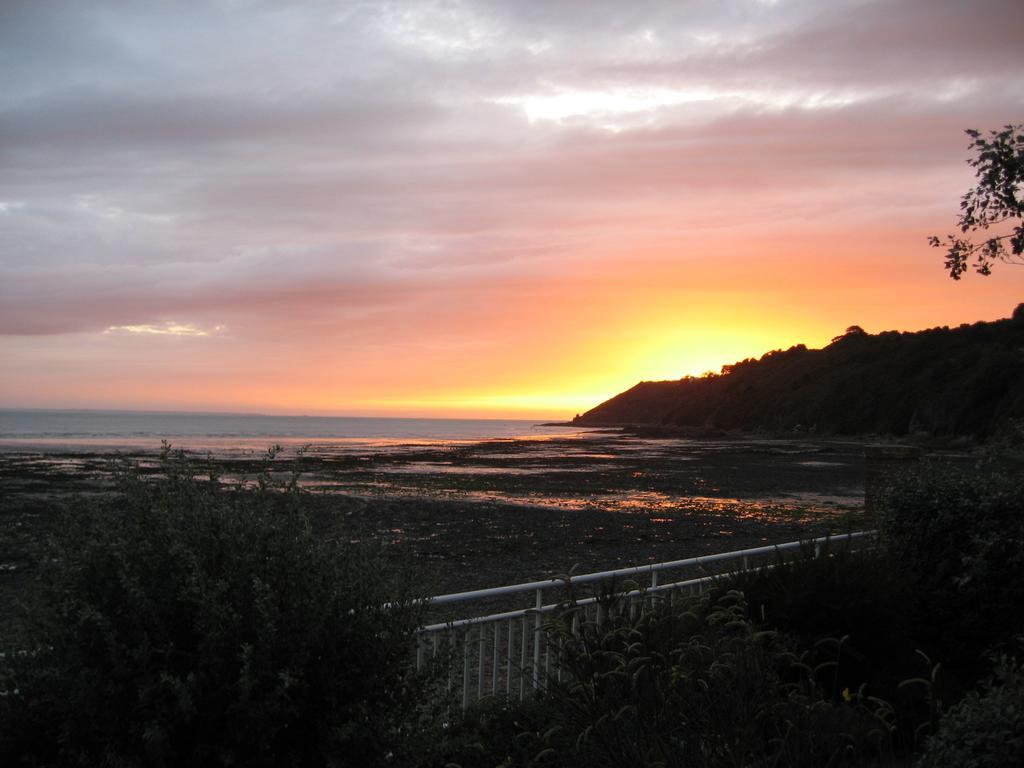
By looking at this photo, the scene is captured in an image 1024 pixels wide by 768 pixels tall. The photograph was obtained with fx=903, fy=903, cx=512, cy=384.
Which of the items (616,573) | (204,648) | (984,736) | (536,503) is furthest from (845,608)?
(536,503)

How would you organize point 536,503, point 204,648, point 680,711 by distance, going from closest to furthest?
1. point 204,648
2. point 680,711
3. point 536,503

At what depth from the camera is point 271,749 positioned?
11.1 feet

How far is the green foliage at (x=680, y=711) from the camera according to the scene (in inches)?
153

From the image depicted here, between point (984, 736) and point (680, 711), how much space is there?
1.28 metres

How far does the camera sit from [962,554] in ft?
23.6

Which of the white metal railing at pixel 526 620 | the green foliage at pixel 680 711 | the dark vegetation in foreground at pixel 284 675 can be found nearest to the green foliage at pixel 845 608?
the white metal railing at pixel 526 620

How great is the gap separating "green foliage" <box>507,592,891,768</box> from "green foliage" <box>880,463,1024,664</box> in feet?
8.40

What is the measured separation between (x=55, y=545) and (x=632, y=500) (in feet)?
91.7

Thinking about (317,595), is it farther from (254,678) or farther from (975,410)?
(975,410)

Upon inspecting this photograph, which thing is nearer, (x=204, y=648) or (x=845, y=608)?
(x=204, y=648)

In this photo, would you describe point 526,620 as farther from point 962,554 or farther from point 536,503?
point 536,503

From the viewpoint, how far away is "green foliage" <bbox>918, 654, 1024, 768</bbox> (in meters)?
3.28

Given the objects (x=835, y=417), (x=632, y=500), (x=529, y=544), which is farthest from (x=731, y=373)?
(x=529, y=544)

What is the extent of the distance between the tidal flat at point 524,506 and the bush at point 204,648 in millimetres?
269
